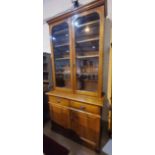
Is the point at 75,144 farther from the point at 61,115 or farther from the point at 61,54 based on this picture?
the point at 61,54

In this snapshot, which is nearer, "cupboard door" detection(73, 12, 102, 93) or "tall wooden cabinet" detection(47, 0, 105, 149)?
"tall wooden cabinet" detection(47, 0, 105, 149)

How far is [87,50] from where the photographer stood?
1699 millimetres

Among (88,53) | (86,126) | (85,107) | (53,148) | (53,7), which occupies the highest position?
(53,7)

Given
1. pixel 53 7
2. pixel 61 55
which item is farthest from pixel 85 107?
pixel 53 7

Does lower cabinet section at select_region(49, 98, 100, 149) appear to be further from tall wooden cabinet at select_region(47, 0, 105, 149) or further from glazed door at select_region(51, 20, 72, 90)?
glazed door at select_region(51, 20, 72, 90)

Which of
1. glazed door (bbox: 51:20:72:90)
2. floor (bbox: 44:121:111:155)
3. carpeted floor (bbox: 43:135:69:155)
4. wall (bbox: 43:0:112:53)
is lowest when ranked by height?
carpeted floor (bbox: 43:135:69:155)

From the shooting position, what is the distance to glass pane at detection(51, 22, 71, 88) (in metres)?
1.86

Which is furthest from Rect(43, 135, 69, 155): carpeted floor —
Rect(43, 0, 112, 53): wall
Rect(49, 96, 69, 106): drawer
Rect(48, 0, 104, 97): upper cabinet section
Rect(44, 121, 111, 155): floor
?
Rect(43, 0, 112, 53): wall

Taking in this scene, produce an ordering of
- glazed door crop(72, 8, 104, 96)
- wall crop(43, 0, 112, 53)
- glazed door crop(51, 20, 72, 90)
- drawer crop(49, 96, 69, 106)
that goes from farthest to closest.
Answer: wall crop(43, 0, 112, 53), glazed door crop(51, 20, 72, 90), drawer crop(49, 96, 69, 106), glazed door crop(72, 8, 104, 96)

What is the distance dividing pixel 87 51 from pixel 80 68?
28cm

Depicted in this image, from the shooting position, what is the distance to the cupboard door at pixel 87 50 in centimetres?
158

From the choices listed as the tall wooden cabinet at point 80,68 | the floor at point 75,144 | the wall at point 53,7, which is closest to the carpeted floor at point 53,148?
the floor at point 75,144
